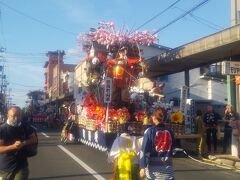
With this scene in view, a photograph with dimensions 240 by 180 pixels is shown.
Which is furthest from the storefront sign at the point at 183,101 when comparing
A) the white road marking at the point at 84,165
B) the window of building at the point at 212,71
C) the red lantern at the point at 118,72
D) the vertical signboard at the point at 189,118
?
the window of building at the point at 212,71

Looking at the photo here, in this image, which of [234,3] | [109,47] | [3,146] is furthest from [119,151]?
[234,3]

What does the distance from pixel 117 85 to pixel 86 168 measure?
3464 millimetres

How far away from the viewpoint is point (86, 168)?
12.4 m

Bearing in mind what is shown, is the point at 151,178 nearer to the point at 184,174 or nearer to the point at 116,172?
the point at 116,172

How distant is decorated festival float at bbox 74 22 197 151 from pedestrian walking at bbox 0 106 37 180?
7.21m

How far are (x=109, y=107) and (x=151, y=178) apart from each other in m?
8.11

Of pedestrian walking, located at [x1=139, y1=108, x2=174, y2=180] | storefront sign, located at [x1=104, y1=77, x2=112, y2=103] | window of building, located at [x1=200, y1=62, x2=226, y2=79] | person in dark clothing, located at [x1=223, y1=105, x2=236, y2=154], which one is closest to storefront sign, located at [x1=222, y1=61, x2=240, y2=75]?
person in dark clothing, located at [x1=223, y1=105, x2=236, y2=154]

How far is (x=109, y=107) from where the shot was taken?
14.4 meters

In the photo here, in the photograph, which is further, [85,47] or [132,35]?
[85,47]

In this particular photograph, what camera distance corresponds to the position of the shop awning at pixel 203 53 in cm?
1660

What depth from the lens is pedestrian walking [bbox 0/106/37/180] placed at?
21.1ft

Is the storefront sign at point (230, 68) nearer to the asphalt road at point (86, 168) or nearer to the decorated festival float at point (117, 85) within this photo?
the decorated festival float at point (117, 85)

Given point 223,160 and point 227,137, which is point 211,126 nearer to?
point 227,137

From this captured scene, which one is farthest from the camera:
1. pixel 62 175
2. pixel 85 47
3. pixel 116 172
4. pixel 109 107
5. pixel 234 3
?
pixel 234 3
